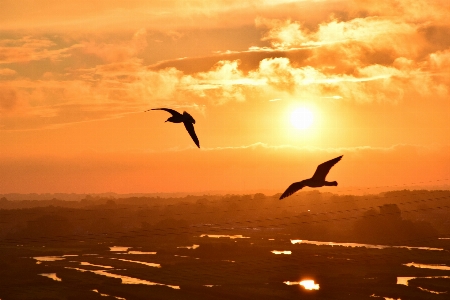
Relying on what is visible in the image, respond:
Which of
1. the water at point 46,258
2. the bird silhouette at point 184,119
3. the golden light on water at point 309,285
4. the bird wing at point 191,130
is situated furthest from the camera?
the water at point 46,258

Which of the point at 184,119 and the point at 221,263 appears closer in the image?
the point at 184,119

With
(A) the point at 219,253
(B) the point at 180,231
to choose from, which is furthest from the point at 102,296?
(B) the point at 180,231

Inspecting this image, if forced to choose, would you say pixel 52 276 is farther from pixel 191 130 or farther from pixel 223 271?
pixel 191 130

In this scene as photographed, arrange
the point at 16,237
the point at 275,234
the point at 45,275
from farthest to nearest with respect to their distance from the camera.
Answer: the point at 275,234
the point at 16,237
the point at 45,275

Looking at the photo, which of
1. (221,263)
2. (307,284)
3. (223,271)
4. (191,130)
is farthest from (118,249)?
(191,130)

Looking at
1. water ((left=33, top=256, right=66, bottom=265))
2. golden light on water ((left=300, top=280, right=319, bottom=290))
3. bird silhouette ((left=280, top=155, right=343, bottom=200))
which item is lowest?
golden light on water ((left=300, top=280, right=319, bottom=290))

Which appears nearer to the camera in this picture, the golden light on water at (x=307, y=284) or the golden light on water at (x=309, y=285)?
the golden light on water at (x=309, y=285)

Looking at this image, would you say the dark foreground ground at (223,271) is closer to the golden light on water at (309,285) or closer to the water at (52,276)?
the water at (52,276)

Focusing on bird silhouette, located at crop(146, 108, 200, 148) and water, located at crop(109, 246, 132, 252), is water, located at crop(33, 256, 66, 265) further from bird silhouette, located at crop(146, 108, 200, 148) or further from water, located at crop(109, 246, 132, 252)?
bird silhouette, located at crop(146, 108, 200, 148)

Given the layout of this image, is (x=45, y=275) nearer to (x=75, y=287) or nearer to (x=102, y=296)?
(x=75, y=287)

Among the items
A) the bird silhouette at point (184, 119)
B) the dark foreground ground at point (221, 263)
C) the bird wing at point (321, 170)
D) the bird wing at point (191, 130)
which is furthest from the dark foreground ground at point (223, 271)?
the bird silhouette at point (184, 119)

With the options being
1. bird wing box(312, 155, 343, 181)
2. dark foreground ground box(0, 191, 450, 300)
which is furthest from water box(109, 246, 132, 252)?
bird wing box(312, 155, 343, 181)
